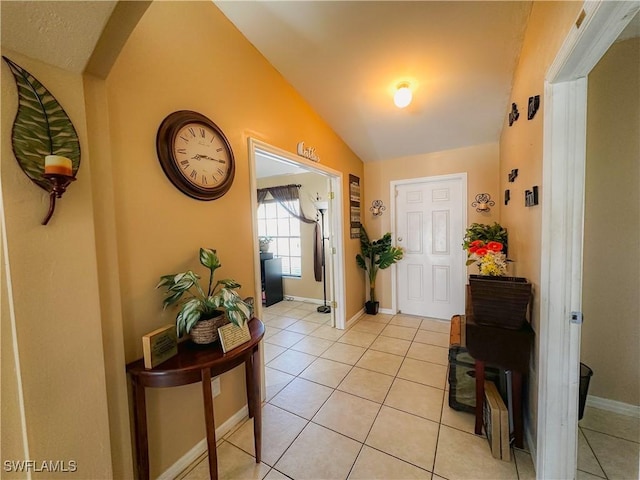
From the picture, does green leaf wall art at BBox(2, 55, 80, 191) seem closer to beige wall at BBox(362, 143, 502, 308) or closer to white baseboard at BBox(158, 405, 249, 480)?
white baseboard at BBox(158, 405, 249, 480)

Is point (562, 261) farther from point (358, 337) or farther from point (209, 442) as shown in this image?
point (358, 337)

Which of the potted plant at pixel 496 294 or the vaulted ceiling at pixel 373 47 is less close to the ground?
the vaulted ceiling at pixel 373 47

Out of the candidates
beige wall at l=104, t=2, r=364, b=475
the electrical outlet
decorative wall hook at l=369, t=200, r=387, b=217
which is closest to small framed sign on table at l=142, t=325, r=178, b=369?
beige wall at l=104, t=2, r=364, b=475

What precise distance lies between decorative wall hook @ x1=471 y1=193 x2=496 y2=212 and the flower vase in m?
1.98

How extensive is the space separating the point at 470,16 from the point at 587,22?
1.03 metres

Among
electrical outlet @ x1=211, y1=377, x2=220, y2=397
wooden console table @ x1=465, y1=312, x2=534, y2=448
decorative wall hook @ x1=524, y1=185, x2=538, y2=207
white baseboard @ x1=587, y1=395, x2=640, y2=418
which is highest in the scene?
decorative wall hook @ x1=524, y1=185, x2=538, y2=207

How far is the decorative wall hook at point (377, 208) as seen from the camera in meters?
3.72

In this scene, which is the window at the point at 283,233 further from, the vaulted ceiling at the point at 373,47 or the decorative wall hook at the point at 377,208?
the vaulted ceiling at the point at 373,47

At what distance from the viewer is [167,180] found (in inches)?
53.4

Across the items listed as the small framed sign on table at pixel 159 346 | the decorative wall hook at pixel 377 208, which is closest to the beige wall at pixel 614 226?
the decorative wall hook at pixel 377 208

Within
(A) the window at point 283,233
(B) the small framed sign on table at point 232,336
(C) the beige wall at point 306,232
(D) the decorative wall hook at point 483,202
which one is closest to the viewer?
(B) the small framed sign on table at point 232,336

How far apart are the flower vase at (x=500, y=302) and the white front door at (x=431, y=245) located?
80.0 inches

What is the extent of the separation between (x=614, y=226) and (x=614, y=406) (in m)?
1.23

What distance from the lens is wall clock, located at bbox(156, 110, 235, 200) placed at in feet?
4.41
